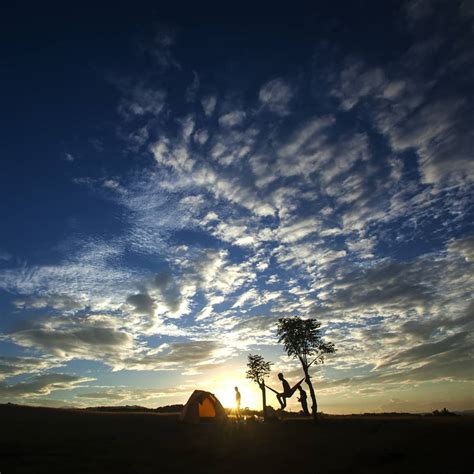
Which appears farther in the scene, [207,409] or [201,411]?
[207,409]

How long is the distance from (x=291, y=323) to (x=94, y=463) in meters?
27.0

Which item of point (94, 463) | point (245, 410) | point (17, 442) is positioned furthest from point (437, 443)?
point (245, 410)

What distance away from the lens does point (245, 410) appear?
52.0 meters

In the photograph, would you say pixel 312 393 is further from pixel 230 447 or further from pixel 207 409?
pixel 230 447

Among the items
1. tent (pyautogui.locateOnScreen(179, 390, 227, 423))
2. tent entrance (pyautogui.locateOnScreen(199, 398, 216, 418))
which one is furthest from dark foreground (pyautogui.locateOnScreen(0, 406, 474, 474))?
tent entrance (pyautogui.locateOnScreen(199, 398, 216, 418))

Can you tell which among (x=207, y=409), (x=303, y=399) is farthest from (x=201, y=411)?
(x=303, y=399)

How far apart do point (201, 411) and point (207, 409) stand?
677 millimetres

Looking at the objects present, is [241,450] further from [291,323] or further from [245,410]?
[245,410]

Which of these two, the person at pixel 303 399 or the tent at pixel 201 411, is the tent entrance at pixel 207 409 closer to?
the tent at pixel 201 411

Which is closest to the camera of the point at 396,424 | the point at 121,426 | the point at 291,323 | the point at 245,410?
the point at 396,424

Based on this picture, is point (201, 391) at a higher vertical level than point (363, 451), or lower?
higher

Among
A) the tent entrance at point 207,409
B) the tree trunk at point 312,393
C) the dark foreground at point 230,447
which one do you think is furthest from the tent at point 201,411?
the tree trunk at point 312,393

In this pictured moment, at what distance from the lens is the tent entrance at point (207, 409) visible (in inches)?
1464

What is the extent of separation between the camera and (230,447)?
23.1 metres
